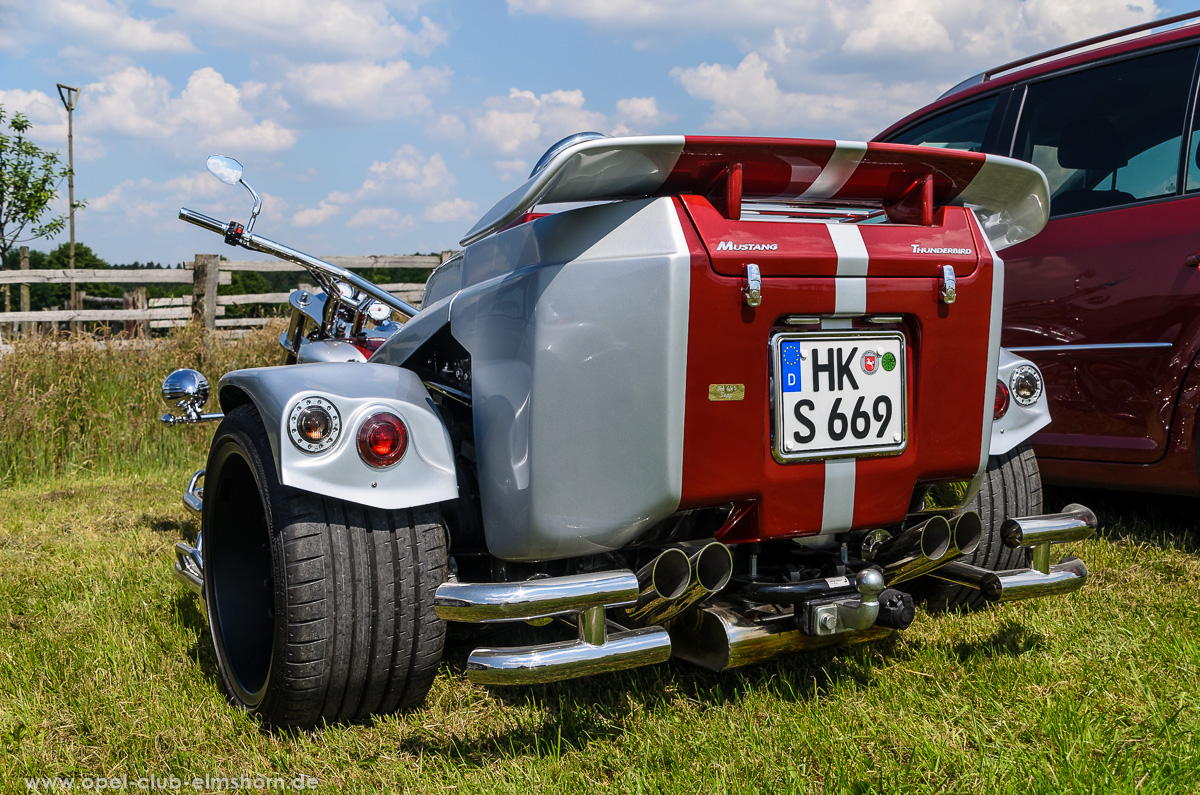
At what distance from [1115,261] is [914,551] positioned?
6.94 feet

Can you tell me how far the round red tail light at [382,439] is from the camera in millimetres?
2125

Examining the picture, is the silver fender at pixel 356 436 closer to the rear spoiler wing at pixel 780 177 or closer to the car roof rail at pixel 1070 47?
the rear spoiler wing at pixel 780 177

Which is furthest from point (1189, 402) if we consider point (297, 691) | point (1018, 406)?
point (297, 691)

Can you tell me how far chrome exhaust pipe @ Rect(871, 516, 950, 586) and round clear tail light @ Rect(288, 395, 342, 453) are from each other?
1377 mm

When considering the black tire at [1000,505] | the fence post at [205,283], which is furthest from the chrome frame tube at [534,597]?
the fence post at [205,283]

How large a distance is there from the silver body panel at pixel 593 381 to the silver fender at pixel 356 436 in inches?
9.2

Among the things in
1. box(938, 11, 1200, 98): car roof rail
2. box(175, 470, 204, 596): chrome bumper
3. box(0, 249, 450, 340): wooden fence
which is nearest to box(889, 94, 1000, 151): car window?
box(938, 11, 1200, 98): car roof rail

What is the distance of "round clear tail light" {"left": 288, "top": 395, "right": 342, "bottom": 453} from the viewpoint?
2.11 meters

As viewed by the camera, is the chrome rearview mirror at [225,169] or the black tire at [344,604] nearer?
the black tire at [344,604]

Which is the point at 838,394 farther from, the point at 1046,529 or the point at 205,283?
the point at 205,283

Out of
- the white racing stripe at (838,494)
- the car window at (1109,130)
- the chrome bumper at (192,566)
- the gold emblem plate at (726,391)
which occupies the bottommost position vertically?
the chrome bumper at (192,566)

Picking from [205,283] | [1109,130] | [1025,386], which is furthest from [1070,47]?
[205,283]

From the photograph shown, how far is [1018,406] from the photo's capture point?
2.76 metres

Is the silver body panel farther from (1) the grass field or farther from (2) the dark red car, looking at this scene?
(2) the dark red car
